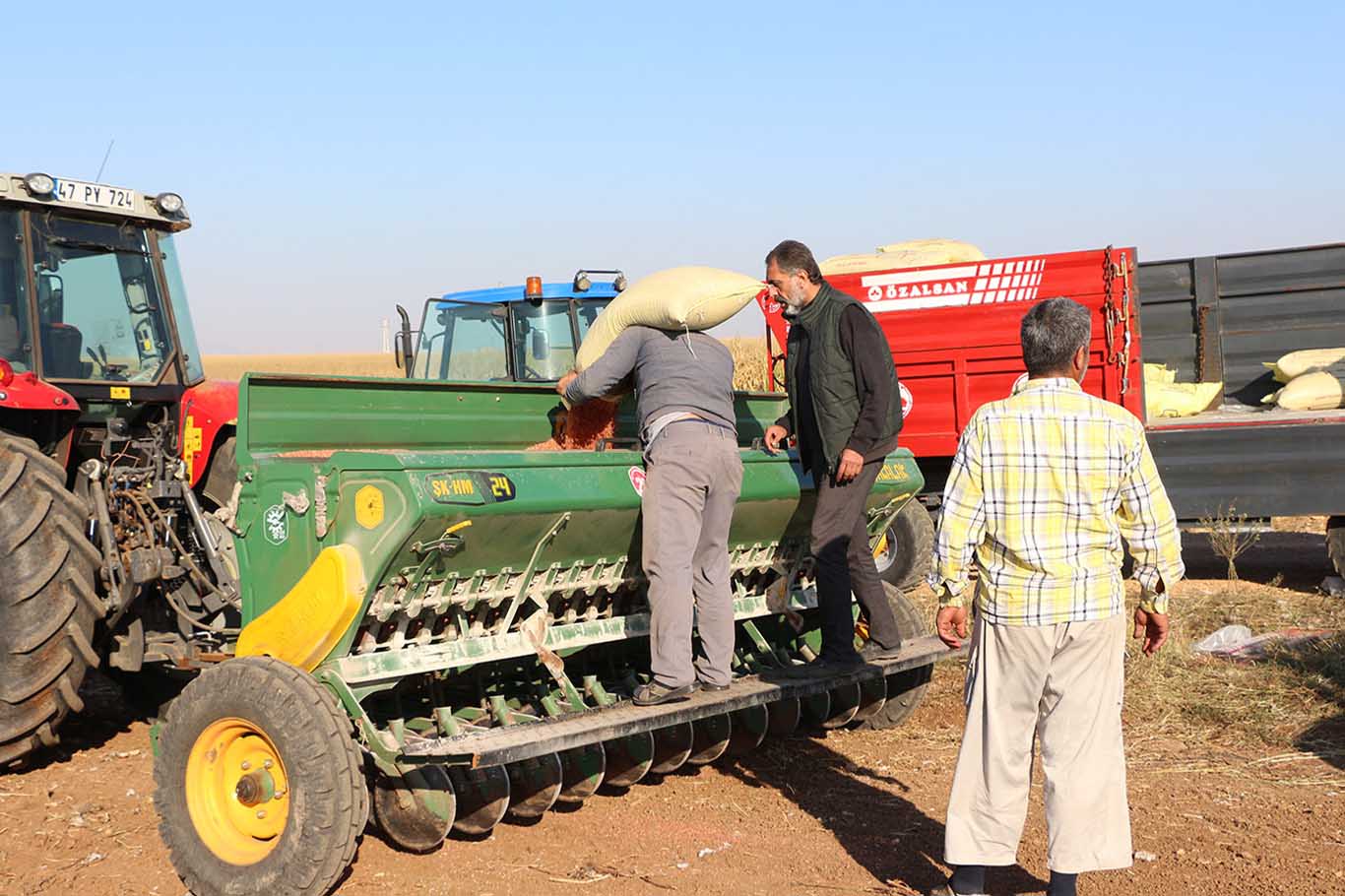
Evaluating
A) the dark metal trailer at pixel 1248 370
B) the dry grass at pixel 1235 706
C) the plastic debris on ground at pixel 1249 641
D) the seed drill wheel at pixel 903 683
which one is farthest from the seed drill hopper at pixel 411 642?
the dark metal trailer at pixel 1248 370

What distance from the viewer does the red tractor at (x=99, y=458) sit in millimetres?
5289

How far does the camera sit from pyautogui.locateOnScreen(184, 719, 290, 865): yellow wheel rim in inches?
173

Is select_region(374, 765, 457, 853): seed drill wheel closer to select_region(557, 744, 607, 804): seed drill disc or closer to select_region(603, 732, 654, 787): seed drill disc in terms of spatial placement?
select_region(557, 744, 607, 804): seed drill disc

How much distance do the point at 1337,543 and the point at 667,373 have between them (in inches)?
260

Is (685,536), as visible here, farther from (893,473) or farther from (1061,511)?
(893,473)

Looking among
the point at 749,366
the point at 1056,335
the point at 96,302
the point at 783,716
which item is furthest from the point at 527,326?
the point at 749,366

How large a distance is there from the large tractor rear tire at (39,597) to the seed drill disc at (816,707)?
3.15 metres

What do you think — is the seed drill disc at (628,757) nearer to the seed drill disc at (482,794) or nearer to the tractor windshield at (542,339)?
the seed drill disc at (482,794)

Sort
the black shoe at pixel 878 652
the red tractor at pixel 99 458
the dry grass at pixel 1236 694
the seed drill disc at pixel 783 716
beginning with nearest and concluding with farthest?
1. the red tractor at pixel 99 458
2. the black shoe at pixel 878 652
3. the seed drill disc at pixel 783 716
4. the dry grass at pixel 1236 694

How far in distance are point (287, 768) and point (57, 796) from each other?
1977 millimetres

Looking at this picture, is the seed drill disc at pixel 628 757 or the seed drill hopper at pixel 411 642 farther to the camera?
the seed drill disc at pixel 628 757

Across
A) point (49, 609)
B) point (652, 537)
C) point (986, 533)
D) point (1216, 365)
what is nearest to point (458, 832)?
point (652, 537)

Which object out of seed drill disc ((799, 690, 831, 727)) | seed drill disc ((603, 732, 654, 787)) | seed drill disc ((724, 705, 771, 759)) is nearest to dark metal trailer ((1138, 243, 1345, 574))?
seed drill disc ((799, 690, 831, 727))

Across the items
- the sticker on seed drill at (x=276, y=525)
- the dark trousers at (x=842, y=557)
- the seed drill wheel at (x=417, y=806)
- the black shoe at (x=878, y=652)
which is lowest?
the seed drill wheel at (x=417, y=806)
